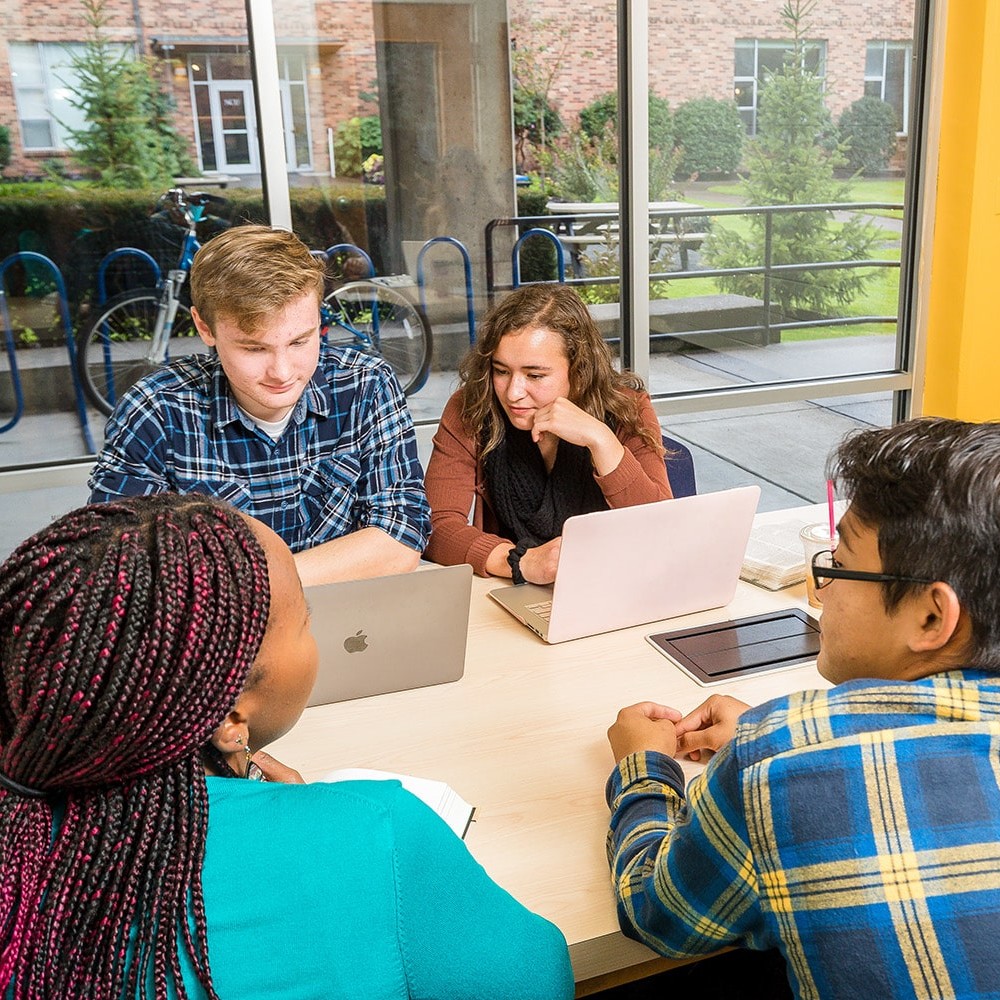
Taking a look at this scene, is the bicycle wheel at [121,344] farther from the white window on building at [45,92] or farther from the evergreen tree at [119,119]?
the white window on building at [45,92]

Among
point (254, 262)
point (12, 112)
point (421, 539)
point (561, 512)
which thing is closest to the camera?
point (254, 262)

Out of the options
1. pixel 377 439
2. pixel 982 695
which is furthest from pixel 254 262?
pixel 982 695

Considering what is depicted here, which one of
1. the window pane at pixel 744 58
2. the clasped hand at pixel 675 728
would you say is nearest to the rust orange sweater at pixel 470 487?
the clasped hand at pixel 675 728

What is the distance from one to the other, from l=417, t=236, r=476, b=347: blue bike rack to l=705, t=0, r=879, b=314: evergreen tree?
0.90 meters

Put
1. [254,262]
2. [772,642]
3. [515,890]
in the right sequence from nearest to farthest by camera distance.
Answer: [515,890], [772,642], [254,262]

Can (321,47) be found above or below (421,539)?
above

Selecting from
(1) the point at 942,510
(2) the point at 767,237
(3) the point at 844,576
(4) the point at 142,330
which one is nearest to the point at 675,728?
(3) the point at 844,576

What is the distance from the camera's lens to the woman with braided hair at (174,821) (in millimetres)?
801

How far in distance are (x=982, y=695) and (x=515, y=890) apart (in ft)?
1.72

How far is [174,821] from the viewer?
0.84 m

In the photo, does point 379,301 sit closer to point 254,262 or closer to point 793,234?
point 793,234

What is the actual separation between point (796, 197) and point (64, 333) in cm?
267

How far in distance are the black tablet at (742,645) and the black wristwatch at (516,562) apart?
1.10 ft

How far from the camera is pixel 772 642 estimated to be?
1.70 meters
